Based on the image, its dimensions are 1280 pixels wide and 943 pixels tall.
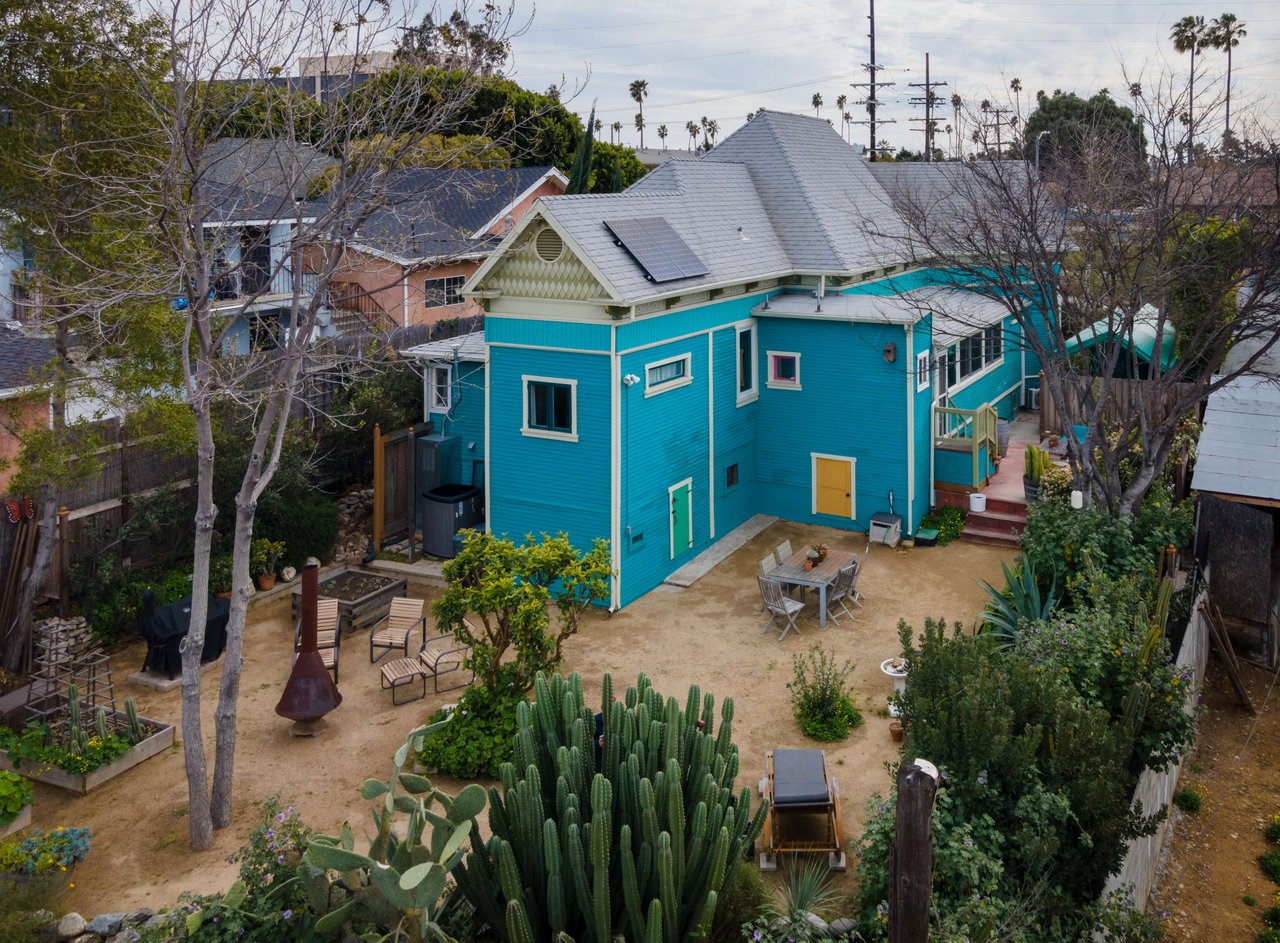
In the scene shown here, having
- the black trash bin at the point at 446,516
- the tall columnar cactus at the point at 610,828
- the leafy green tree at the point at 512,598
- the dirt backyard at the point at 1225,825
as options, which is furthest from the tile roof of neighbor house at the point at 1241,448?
the black trash bin at the point at 446,516

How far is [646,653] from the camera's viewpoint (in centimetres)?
1561

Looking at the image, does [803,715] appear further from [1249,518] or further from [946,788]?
[1249,518]

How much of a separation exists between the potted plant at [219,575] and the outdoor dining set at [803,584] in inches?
341

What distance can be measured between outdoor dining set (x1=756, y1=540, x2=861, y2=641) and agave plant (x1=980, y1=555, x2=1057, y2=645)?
323 centimetres

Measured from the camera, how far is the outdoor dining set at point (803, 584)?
1639 cm

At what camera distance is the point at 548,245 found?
1734 cm

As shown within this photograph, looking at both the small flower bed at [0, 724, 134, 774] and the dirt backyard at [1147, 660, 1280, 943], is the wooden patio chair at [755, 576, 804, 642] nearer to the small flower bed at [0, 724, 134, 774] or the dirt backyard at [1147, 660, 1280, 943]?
the dirt backyard at [1147, 660, 1280, 943]

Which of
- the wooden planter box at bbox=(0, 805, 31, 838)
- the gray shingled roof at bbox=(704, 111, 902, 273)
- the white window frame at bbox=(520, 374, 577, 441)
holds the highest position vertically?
the gray shingled roof at bbox=(704, 111, 902, 273)

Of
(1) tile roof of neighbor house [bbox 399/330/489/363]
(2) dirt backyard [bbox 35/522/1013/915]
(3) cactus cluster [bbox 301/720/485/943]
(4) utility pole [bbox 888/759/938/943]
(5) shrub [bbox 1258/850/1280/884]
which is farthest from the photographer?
(1) tile roof of neighbor house [bbox 399/330/489/363]

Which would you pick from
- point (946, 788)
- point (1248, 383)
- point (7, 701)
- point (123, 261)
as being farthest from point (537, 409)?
point (1248, 383)

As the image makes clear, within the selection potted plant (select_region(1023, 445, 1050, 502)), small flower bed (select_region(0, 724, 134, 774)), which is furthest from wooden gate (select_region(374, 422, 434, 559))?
potted plant (select_region(1023, 445, 1050, 502))

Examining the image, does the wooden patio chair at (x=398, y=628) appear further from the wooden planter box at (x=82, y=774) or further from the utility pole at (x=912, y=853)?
the utility pole at (x=912, y=853)

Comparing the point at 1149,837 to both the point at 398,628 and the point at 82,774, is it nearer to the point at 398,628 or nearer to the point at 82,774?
the point at 398,628

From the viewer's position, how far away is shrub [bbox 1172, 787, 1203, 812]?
12570 millimetres
